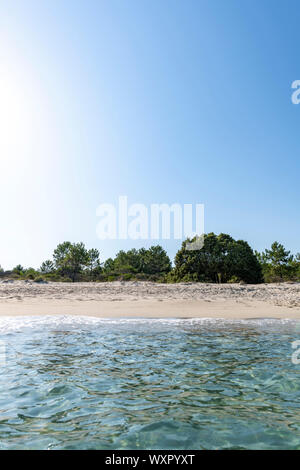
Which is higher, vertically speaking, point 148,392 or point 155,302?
point 148,392

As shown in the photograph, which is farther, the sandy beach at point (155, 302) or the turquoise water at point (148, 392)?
the sandy beach at point (155, 302)

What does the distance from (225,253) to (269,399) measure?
36.3m

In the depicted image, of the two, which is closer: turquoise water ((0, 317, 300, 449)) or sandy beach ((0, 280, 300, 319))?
turquoise water ((0, 317, 300, 449))

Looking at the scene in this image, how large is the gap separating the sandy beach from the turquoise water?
5.06 meters

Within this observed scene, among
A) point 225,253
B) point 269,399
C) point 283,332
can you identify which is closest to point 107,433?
point 269,399

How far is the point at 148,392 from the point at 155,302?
12.0 metres

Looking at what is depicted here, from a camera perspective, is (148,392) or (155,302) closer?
(148,392)

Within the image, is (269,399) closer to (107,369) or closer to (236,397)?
Answer: (236,397)

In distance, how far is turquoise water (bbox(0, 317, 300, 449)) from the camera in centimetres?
347

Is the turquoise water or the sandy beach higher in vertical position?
the turquoise water

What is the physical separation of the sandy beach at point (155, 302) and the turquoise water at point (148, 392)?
5.06 meters

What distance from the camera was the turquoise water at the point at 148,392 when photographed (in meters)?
3.47

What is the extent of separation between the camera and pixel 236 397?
15.6 ft

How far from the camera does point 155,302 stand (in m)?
16.9
